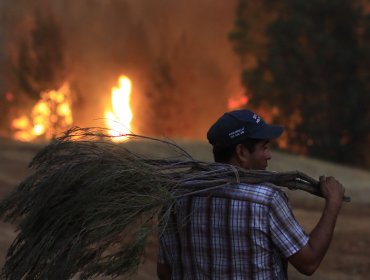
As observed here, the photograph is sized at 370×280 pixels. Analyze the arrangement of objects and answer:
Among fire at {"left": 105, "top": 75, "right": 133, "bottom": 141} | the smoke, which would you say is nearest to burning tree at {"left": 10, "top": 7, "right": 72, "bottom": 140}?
the smoke

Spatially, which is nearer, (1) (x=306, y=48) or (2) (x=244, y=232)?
(2) (x=244, y=232)

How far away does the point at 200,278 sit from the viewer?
2391 mm

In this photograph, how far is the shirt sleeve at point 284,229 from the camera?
2.20 metres

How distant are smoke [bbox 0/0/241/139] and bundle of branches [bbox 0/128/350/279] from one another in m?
35.4

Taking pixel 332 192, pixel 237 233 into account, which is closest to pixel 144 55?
pixel 332 192

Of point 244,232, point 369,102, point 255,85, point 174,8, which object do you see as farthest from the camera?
point 174,8

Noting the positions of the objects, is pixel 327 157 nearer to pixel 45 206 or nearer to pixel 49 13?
pixel 49 13

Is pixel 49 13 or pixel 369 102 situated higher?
pixel 49 13

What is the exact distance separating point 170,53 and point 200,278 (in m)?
45.2

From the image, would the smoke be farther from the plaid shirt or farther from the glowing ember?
the plaid shirt

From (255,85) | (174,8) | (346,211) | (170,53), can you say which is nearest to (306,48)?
(255,85)

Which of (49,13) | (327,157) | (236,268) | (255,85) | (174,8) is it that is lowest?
(236,268)

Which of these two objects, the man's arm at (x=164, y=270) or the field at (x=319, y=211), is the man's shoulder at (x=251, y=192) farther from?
the field at (x=319, y=211)

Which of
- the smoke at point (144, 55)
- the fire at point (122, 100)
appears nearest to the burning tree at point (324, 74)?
the smoke at point (144, 55)
